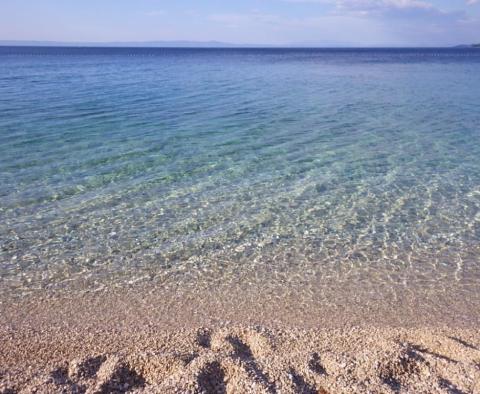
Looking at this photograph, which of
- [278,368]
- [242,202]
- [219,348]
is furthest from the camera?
[242,202]

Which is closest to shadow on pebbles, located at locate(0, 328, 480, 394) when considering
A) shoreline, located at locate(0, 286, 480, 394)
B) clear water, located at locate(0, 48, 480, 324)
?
→ shoreline, located at locate(0, 286, 480, 394)

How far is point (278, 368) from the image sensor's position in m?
5.16

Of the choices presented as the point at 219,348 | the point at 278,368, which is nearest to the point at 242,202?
the point at 219,348

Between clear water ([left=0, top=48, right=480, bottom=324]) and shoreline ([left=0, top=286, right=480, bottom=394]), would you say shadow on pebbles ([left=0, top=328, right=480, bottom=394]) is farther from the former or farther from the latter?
clear water ([left=0, top=48, right=480, bottom=324])

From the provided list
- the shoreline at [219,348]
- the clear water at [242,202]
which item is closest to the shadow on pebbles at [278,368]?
the shoreline at [219,348]

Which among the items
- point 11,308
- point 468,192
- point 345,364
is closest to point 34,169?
point 11,308

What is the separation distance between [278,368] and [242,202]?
5851mm

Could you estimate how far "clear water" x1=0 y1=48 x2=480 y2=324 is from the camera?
787cm

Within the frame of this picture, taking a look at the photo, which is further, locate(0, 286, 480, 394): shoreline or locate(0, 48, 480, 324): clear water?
locate(0, 48, 480, 324): clear water

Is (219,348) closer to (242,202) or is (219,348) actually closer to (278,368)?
(278,368)

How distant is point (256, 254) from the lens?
27.7 feet

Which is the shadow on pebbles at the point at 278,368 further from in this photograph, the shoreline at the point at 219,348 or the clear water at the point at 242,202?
the clear water at the point at 242,202

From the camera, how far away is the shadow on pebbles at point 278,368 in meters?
4.86

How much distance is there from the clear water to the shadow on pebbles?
4.69 feet
